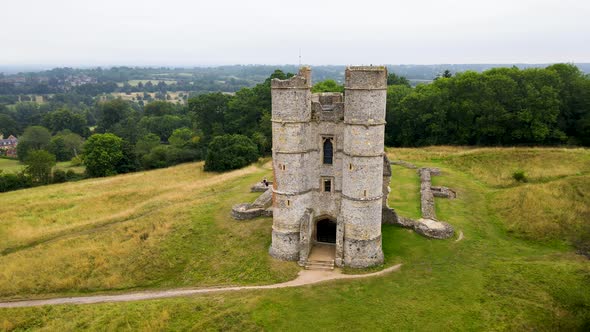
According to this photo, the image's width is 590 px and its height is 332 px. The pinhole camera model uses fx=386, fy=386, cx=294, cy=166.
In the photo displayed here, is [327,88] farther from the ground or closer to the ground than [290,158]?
farther from the ground

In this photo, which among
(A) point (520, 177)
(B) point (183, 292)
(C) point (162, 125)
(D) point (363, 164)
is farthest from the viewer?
(C) point (162, 125)

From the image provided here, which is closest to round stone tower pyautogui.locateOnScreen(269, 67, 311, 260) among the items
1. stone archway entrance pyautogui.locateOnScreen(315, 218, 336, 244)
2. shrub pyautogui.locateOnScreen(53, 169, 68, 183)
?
stone archway entrance pyautogui.locateOnScreen(315, 218, 336, 244)

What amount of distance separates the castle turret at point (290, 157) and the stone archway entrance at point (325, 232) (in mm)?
2434

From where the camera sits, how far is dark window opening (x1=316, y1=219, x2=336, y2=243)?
88.2 ft

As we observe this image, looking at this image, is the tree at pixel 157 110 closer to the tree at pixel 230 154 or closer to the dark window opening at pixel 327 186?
the tree at pixel 230 154

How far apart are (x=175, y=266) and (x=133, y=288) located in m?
2.84

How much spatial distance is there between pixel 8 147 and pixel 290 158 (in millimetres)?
92231

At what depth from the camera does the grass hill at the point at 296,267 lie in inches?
771

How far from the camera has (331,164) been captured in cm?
2503

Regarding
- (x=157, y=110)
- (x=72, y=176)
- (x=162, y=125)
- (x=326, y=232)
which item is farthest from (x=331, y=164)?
(x=157, y=110)

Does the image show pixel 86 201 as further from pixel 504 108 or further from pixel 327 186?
pixel 504 108

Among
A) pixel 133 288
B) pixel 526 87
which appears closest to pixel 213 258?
pixel 133 288

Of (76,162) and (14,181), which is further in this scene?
(76,162)

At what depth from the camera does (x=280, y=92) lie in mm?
23047
